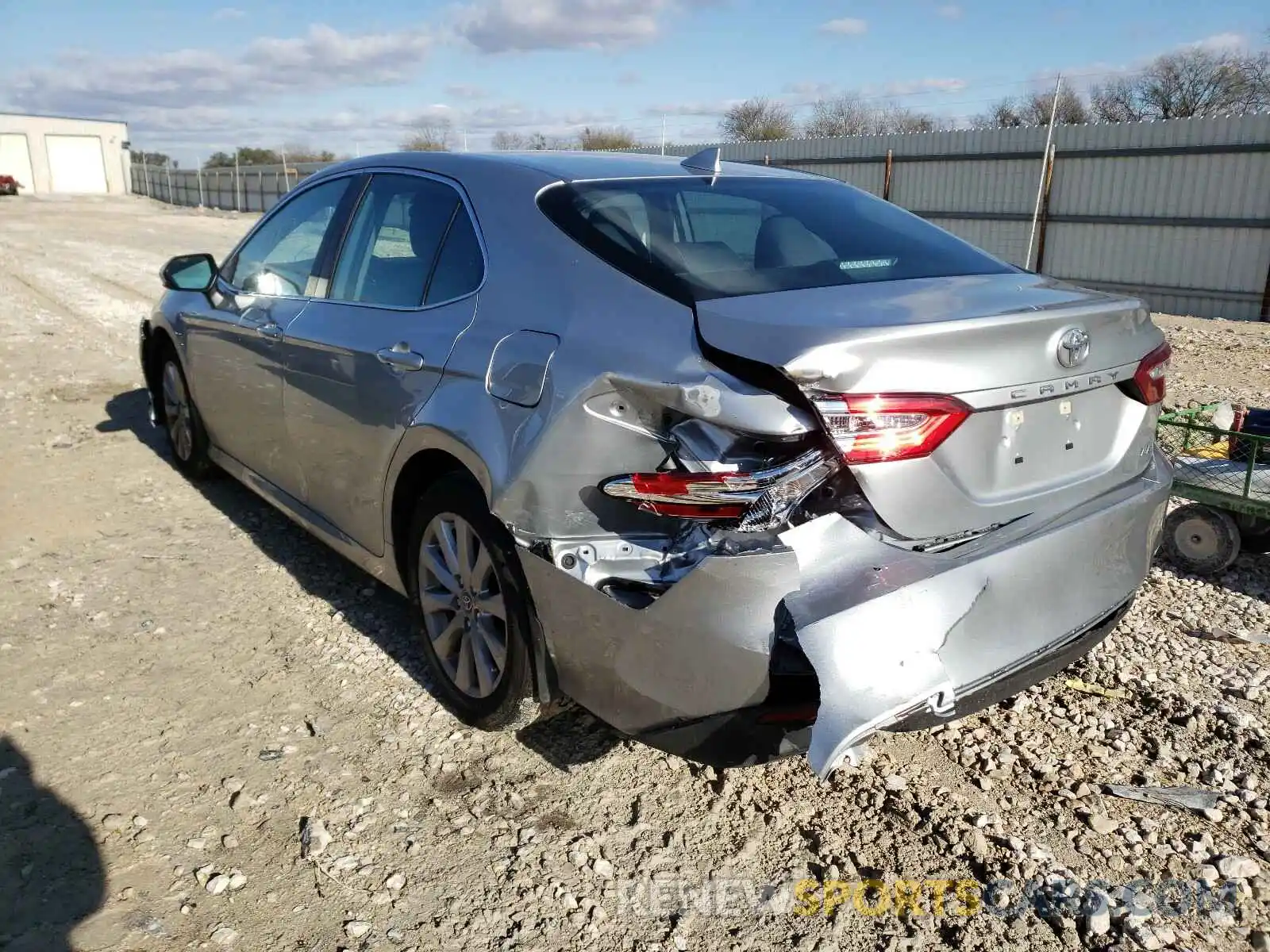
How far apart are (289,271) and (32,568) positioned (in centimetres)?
181

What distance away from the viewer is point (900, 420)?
87.2 inches

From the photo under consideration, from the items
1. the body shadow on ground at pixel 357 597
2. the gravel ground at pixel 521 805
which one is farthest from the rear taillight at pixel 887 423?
the body shadow on ground at pixel 357 597

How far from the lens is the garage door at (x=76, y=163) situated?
63.9 meters

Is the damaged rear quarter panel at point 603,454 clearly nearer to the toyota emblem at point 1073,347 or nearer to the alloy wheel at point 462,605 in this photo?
the alloy wheel at point 462,605

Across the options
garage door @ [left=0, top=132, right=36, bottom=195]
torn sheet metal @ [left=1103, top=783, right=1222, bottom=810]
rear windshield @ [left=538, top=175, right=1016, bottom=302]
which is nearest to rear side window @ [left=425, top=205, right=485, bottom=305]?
rear windshield @ [left=538, top=175, right=1016, bottom=302]

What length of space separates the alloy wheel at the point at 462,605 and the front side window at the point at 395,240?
0.79 m

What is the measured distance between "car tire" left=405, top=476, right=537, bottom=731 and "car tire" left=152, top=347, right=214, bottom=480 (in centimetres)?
257

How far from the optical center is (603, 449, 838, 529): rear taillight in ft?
7.30

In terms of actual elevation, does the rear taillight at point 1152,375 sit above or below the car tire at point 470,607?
above

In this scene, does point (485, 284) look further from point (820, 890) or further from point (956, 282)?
point (820, 890)

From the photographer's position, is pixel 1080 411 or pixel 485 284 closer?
pixel 1080 411

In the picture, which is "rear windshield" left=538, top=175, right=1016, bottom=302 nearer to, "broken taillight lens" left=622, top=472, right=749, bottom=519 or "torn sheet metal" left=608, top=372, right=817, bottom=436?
"torn sheet metal" left=608, top=372, right=817, bottom=436

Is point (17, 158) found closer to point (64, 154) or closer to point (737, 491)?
point (64, 154)

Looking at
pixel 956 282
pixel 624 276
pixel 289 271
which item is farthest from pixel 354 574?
pixel 956 282
